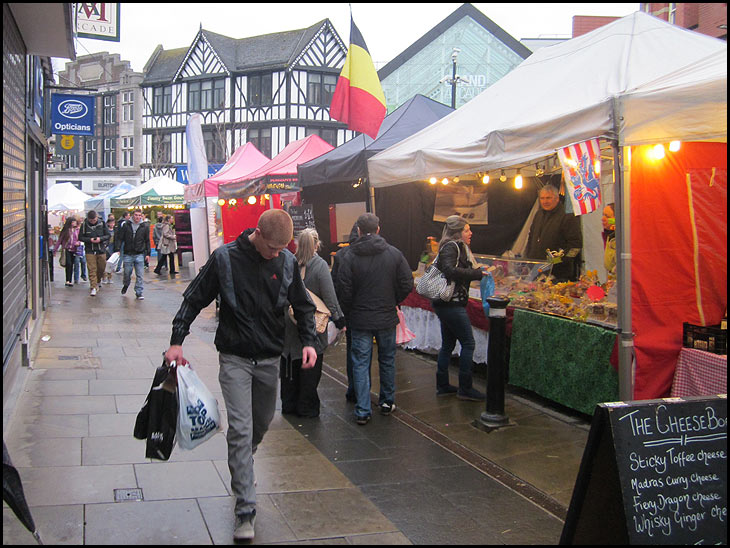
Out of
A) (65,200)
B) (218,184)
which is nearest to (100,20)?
(218,184)

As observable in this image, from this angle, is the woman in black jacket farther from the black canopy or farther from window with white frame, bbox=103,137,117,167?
window with white frame, bbox=103,137,117,167

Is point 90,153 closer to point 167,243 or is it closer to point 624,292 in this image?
point 167,243

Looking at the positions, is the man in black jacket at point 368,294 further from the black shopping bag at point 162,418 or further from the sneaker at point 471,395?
the black shopping bag at point 162,418

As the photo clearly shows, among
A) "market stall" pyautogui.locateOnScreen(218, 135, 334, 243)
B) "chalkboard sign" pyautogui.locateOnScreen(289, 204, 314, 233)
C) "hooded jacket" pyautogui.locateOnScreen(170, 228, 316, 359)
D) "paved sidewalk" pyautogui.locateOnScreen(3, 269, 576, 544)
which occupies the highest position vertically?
"market stall" pyautogui.locateOnScreen(218, 135, 334, 243)

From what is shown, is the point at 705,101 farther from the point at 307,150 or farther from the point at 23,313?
the point at 307,150

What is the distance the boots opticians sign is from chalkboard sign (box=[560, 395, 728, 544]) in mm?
9291

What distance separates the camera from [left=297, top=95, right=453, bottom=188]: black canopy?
9.58m

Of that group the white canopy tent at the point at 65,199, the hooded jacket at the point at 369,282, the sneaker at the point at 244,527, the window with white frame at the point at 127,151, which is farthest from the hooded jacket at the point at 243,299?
the window with white frame at the point at 127,151

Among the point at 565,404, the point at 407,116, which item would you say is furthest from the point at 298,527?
the point at 407,116

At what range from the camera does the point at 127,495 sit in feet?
14.3

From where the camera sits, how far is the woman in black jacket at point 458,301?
671 cm

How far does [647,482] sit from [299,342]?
126 inches

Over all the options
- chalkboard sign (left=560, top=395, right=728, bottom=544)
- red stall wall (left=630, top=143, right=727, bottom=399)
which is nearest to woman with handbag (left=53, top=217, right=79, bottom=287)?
red stall wall (left=630, top=143, right=727, bottom=399)

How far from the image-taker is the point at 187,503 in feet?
14.0
